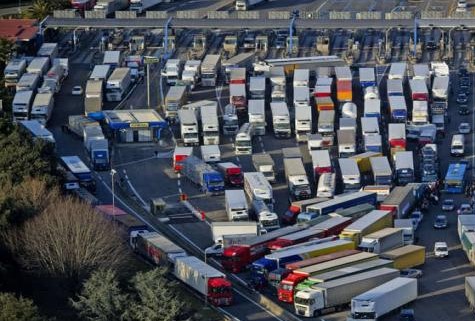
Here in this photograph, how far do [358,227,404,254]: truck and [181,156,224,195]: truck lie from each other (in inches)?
293

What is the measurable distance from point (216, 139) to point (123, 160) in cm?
358

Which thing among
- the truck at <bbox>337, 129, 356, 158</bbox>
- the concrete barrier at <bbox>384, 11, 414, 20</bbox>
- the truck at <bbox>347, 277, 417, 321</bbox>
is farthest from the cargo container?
the concrete barrier at <bbox>384, 11, 414, 20</bbox>

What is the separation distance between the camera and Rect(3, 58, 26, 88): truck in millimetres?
74331

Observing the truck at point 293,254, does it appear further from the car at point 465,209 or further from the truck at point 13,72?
the truck at point 13,72

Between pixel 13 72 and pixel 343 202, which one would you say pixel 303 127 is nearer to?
pixel 343 202

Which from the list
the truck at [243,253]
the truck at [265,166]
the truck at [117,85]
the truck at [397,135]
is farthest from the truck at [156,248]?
the truck at [117,85]

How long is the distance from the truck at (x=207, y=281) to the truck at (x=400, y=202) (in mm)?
8241

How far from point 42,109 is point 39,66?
6088 millimetres

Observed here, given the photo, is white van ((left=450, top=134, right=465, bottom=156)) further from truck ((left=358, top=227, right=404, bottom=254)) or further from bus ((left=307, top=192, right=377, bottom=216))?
truck ((left=358, top=227, right=404, bottom=254))

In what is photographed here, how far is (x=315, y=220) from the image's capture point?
58.6m

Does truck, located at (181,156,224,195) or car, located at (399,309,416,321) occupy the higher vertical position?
truck, located at (181,156,224,195)

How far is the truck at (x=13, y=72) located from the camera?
74.3m

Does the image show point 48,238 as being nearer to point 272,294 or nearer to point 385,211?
point 272,294

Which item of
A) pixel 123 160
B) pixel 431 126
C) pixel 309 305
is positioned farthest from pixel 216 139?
pixel 309 305
